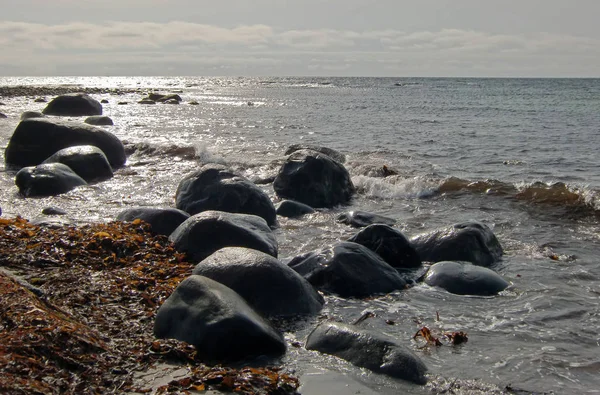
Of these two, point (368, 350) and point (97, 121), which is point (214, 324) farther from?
point (97, 121)

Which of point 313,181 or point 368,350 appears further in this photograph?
point 313,181

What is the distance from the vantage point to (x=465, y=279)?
21.8 ft

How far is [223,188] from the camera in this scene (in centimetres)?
961

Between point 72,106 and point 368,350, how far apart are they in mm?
27077

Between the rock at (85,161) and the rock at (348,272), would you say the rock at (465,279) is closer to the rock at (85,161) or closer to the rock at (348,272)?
the rock at (348,272)

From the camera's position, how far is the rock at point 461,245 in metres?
7.65

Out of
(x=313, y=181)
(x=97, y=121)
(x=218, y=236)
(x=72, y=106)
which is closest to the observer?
(x=218, y=236)

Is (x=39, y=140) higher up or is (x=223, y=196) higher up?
(x=39, y=140)

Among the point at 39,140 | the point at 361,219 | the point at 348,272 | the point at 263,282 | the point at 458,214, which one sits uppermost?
the point at 39,140

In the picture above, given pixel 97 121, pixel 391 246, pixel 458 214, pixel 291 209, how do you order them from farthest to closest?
pixel 97 121 → pixel 458 214 → pixel 291 209 → pixel 391 246

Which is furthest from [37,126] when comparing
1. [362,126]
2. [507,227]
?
[362,126]

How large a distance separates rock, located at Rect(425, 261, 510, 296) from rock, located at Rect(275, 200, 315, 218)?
362cm

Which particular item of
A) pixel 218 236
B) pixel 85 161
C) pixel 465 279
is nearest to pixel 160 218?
pixel 218 236

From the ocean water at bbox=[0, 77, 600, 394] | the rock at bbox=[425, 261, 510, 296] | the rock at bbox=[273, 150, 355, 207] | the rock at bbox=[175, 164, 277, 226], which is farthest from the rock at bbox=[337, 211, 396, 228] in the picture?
the rock at bbox=[425, 261, 510, 296]
